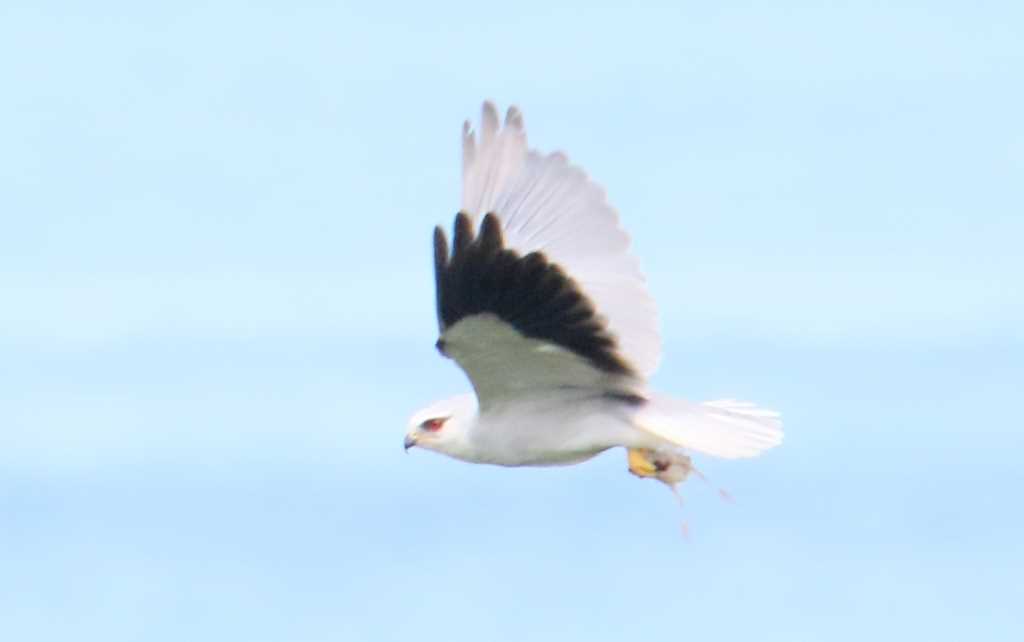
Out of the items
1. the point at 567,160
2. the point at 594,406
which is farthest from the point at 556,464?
the point at 567,160

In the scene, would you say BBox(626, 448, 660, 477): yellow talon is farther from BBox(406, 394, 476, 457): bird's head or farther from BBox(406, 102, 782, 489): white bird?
BBox(406, 394, 476, 457): bird's head

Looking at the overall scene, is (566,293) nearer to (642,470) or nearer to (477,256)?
(477,256)

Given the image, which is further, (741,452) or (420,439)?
(420,439)

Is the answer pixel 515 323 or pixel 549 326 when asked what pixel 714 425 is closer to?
pixel 549 326

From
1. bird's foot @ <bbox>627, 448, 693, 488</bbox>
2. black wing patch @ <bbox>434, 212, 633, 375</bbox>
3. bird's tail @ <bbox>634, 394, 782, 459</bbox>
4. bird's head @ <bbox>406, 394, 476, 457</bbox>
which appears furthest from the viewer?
bird's foot @ <bbox>627, 448, 693, 488</bbox>

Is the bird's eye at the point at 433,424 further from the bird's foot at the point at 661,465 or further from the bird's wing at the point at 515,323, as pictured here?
the bird's foot at the point at 661,465

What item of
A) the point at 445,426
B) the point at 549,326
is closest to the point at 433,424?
the point at 445,426

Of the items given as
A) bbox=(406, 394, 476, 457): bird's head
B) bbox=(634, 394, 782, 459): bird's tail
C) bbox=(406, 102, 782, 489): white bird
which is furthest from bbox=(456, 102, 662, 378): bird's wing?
bbox=(406, 394, 476, 457): bird's head
